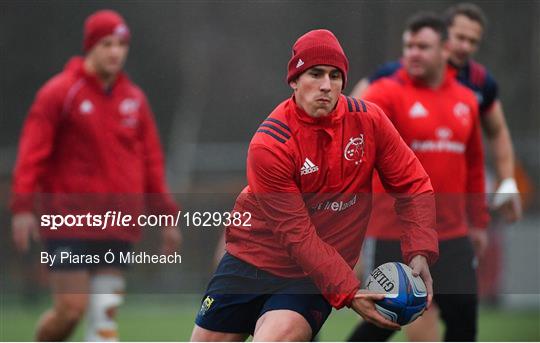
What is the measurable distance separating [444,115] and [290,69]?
1501 mm

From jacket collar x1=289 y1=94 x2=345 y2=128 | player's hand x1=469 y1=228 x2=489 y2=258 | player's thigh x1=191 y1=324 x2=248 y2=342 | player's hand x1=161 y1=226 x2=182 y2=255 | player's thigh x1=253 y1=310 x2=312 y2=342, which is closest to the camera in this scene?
player's thigh x1=253 y1=310 x2=312 y2=342

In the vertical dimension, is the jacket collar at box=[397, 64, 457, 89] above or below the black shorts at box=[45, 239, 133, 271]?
above

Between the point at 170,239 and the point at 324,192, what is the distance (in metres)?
0.95

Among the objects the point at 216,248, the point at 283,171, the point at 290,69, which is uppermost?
the point at 290,69

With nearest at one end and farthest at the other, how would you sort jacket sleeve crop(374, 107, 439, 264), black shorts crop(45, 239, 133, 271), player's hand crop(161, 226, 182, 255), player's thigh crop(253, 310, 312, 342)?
1. player's thigh crop(253, 310, 312, 342)
2. jacket sleeve crop(374, 107, 439, 264)
3. player's hand crop(161, 226, 182, 255)
4. black shorts crop(45, 239, 133, 271)

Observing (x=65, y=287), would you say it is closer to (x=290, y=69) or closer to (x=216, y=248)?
(x=216, y=248)

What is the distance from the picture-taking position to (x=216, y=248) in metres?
5.46

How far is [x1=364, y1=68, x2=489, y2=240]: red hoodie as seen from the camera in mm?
5461

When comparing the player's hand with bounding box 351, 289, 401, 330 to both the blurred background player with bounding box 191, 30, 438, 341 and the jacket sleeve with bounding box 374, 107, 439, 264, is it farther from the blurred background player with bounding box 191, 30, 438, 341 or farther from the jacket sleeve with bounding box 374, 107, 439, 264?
the jacket sleeve with bounding box 374, 107, 439, 264

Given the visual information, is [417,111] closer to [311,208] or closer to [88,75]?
[311,208]

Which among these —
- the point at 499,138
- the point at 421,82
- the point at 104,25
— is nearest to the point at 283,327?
the point at 421,82

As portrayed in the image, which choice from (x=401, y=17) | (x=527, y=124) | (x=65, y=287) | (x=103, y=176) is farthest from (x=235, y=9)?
(x=527, y=124)

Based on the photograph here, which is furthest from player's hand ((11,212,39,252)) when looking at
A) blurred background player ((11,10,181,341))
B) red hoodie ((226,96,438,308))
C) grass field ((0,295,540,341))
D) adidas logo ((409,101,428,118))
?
adidas logo ((409,101,428,118))

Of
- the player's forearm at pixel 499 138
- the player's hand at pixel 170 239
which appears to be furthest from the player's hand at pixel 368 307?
the player's forearm at pixel 499 138
